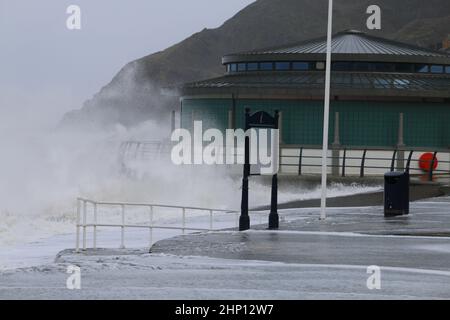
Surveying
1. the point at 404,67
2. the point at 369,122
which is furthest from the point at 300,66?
the point at 369,122

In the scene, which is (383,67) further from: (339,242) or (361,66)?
(339,242)

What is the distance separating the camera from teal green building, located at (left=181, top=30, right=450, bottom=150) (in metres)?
43.8

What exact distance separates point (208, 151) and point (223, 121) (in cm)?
271

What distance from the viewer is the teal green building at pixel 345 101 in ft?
144

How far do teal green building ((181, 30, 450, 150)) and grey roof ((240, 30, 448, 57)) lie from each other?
3.51ft

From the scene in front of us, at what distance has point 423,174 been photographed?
40781mm

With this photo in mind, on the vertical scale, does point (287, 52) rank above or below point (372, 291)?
above

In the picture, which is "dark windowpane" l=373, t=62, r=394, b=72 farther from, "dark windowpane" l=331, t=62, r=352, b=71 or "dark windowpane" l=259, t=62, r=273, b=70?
"dark windowpane" l=259, t=62, r=273, b=70

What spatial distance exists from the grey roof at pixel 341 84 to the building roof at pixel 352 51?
0.92 meters

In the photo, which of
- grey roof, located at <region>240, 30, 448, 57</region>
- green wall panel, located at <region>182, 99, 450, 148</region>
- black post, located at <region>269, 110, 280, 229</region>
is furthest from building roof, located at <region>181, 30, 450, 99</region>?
black post, located at <region>269, 110, 280, 229</region>

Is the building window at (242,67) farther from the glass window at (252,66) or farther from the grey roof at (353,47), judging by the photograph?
the grey roof at (353,47)
